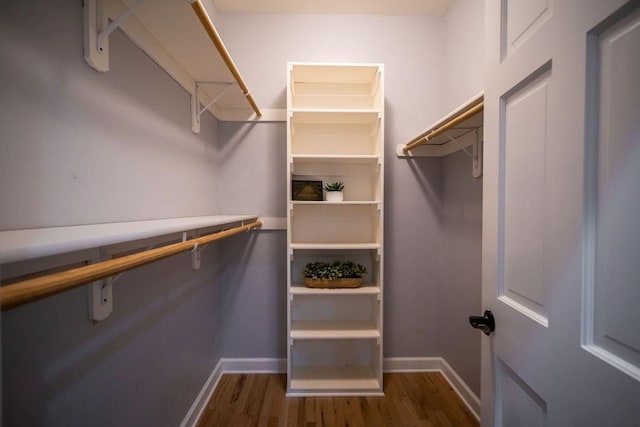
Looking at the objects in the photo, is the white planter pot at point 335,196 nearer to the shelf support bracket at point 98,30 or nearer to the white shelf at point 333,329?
the white shelf at point 333,329

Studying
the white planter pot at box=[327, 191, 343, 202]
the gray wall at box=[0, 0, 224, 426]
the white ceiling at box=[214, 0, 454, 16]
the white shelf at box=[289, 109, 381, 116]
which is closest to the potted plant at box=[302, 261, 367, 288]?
the white planter pot at box=[327, 191, 343, 202]

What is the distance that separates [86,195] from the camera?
30.7 inches

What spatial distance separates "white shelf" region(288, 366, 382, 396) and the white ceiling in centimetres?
252

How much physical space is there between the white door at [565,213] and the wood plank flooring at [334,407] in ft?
3.15

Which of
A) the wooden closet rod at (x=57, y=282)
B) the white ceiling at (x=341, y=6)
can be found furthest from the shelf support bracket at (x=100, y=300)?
the white ceiling at (x=341, y=6)

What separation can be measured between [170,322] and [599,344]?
1.44 m

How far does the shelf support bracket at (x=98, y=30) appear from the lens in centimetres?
77

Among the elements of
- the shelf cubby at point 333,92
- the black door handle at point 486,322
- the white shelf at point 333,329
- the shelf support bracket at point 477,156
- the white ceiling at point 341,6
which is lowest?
the white shelf at point 333,329

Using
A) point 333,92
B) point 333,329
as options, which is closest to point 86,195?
point 333,329

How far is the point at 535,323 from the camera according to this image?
0.63 m

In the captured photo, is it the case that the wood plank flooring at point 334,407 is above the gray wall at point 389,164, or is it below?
below

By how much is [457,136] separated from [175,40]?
61.6 inches

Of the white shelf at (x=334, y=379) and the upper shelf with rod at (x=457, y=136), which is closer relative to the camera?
the upper shelf with rod at (x=457, y=136)

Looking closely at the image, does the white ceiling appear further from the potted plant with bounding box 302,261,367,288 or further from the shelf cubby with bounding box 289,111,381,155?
the potted plant with bounding box 302,261,367,288
